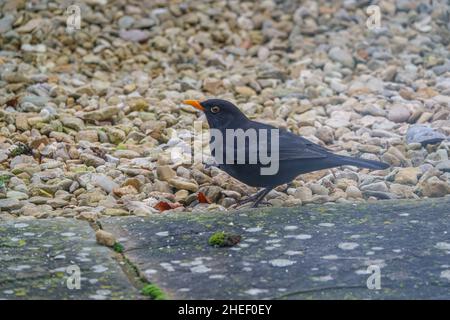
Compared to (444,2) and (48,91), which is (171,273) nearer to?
(48,91)

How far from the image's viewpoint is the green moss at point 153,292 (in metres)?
2.93

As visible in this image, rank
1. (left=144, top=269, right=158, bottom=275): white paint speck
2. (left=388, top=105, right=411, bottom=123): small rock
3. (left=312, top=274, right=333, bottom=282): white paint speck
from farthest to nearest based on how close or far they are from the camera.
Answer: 1. (left=388, top=105, right=411, bottom=123): small rock
2. (left=144, top=269, right=158, bottom=275): white paint speck
3. (left=312, top=274, right=333, bottom=282): white paint speck

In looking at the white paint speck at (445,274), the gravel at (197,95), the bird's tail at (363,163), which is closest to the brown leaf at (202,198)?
the gravel at (197,95)

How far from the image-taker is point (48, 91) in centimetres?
636

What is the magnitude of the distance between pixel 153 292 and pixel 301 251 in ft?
2.24

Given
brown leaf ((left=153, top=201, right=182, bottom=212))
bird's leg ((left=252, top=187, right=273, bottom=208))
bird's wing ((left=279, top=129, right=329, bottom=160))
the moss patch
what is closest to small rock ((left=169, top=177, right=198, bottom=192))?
brown leaf ((left=153, top=201, right=182, bottom=212))

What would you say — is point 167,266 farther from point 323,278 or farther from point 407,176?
point 407,176

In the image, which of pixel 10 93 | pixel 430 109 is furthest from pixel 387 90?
pixel 10 93

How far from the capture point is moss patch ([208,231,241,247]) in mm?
3453

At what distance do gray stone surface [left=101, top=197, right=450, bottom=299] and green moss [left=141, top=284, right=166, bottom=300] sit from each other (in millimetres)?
39

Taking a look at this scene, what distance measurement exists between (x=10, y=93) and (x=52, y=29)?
4.08ft

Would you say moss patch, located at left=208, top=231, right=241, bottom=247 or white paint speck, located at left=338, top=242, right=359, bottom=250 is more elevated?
moss patch, located at left=208, top=231, right=241, bottom=247

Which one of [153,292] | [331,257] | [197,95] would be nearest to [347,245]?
[331,257]

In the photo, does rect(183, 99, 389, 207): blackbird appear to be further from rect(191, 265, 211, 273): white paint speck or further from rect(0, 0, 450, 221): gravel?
rect(191, 265, 211, 273): white paint speck
